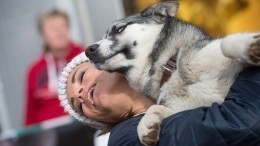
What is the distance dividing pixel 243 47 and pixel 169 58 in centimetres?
47

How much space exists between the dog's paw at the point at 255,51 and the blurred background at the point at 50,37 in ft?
4.91

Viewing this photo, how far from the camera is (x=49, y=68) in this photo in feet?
15.8

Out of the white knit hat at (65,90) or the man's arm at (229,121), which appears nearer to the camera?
the man's arm at (229,121)

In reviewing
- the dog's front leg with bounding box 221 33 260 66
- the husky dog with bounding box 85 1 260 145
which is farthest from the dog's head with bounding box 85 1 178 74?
the dog's front leg with bounding box 221 33 260 66

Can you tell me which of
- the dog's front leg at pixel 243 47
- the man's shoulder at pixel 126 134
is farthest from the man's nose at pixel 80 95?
the dog's front leg at pixel 243 47

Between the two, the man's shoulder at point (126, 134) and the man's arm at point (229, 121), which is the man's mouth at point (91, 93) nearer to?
the man's shoulder at point (126, 134)

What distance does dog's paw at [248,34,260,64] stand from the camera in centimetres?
194

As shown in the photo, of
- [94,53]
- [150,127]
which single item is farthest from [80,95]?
[150,127]

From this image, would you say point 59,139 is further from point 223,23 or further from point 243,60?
point 243,60

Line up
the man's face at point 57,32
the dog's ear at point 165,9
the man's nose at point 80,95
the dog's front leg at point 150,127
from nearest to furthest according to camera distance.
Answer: the dog's front leg at point 150,127 < the dog's ear at point 165,9 < the man's nose at point 80,95 < the man's face at point 57,32

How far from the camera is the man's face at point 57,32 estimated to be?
4879mm

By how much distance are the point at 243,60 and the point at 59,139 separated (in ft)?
7.60

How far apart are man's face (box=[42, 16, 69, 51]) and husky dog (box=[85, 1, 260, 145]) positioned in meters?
2.30

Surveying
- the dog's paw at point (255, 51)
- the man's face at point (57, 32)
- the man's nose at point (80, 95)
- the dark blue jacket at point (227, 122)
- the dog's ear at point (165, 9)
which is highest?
the dog's ear at point (165, 9)
